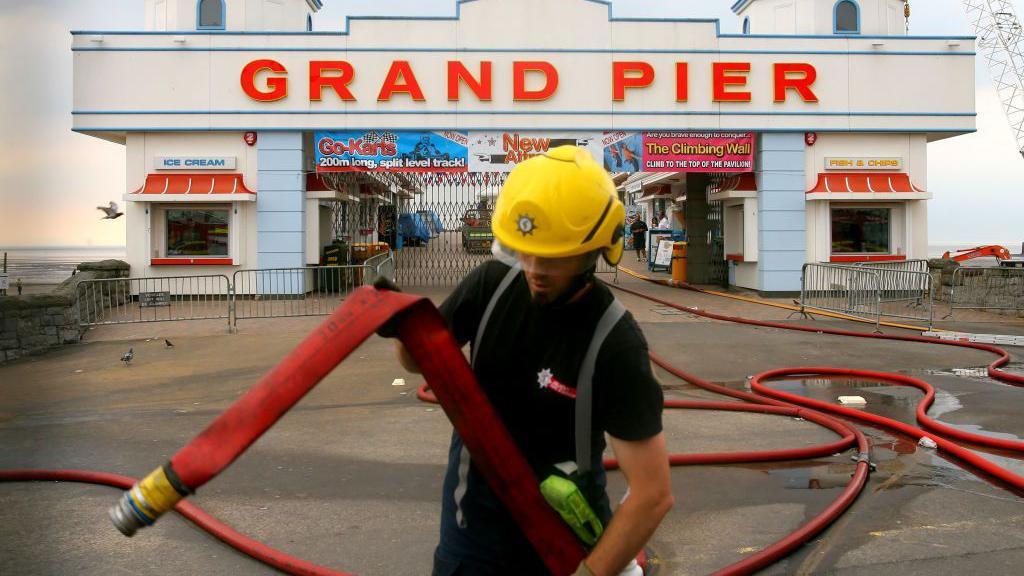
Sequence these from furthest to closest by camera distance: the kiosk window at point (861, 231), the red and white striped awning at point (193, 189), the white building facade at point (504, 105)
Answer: the kiosk window at point (861, 231) < the white building facade at point (504, 105) < the red and white striped awning at point (193, 189)

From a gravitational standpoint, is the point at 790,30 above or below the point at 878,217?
above

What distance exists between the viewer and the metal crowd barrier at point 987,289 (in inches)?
682

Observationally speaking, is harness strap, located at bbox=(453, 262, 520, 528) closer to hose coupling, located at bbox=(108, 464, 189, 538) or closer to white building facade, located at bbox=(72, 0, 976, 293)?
hose coupling, located at bbox=(108, 464, 189, 538)

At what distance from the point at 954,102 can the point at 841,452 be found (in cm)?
1751

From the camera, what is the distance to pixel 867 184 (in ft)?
67.2

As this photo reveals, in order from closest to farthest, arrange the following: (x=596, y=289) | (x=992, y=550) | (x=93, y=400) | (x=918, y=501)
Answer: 1. (x=596, y=289)
2. (x=992, y=550)
3. (x=918, y=501)
4. (x=93, y=400)

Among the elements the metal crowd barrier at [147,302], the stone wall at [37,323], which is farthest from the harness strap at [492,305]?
the stone wall at [37,323]

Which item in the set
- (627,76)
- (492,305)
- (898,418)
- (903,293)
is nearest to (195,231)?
(627,76)

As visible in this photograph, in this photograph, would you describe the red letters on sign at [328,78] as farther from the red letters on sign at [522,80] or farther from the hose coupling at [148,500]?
A: the hose coupling at [148,500]

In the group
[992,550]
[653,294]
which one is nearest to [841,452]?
[992,550]

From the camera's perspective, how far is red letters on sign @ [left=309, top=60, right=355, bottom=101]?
19.7 metres

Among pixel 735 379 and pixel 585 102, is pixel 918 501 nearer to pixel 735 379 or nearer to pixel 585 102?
pixel 735 379

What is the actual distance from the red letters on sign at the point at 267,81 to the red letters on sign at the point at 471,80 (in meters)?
3.93

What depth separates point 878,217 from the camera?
2109 centimetres
